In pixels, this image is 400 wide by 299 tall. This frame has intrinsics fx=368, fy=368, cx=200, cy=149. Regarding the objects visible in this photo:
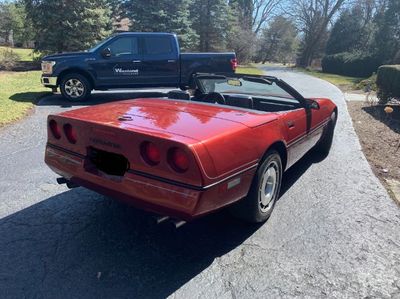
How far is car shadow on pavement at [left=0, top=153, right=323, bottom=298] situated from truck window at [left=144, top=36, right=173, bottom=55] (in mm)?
7257

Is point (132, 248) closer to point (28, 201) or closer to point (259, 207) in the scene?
point (259, 207)

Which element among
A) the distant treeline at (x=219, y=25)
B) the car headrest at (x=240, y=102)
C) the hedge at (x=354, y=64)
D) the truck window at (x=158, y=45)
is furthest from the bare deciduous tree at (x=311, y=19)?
the car headrest at (x=240, y=102)

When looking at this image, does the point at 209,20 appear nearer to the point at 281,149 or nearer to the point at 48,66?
the point at 48,66

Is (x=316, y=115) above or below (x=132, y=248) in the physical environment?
above

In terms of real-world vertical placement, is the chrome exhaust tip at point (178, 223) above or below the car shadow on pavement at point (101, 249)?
above

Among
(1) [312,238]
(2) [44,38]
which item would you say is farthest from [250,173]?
(2) [44,38]

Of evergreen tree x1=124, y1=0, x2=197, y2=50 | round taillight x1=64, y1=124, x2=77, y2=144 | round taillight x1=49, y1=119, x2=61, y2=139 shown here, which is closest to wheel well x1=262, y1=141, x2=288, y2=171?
round taillight x1=64, y1=124, x2=77, y2=144

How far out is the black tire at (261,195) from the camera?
3281mm

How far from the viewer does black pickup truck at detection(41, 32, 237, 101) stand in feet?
32.3

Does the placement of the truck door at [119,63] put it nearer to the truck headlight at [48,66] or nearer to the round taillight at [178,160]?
the truck headlight at [48,66]

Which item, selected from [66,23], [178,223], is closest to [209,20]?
[66,23]

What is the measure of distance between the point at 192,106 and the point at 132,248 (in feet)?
5.03

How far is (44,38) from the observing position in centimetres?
1881

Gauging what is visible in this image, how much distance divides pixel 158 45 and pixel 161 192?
859cm
